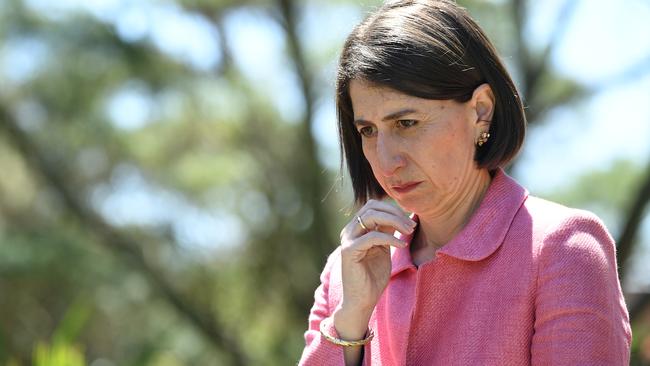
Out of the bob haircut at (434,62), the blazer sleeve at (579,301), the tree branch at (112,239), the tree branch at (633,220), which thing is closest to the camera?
the blazer sleeve at (579,301)

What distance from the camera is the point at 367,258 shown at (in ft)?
5.89

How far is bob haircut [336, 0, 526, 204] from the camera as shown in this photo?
164 cm

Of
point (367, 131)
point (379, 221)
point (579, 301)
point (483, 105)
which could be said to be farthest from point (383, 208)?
point (579, 301)

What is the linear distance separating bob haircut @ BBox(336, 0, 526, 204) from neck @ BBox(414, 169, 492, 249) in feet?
0.11

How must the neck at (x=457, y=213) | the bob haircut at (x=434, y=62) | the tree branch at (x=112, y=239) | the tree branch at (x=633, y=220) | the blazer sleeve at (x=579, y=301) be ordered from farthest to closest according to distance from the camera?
1. the tree branch at (x=112, y=239)
2. the tree branch at (x=633, y=220)
3. the neck at (x=457, y=213)
4. the bob haircut at (x=434, y=62)
5. the blazer sleeve at (x=579, y=301)

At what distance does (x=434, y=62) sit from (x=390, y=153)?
17 centimetres

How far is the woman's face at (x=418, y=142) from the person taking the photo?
166cm

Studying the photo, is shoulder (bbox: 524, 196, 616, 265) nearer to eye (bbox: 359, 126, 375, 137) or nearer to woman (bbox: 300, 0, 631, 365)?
woman (bbox: 300, 0, 631, 365)

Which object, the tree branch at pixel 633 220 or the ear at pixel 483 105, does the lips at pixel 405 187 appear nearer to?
the ear at pixel 483 105

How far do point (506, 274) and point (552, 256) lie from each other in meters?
0.09

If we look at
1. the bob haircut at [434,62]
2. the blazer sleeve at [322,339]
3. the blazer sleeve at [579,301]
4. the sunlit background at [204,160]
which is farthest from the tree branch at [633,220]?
the blazer sleeve at [579,301]

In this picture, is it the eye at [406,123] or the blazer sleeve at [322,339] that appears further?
the blazer sleeve at [322,339]

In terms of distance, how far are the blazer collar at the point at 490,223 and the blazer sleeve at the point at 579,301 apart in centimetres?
11

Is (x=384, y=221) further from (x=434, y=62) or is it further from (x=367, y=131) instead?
(x=434, y=62)
